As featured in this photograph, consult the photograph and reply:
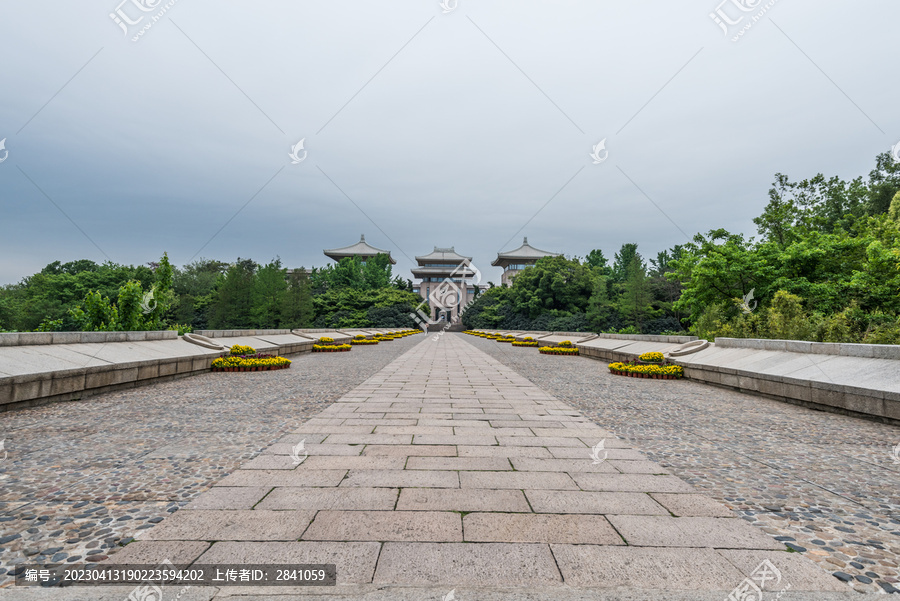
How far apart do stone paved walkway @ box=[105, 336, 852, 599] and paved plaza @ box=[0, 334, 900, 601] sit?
0.5 inches

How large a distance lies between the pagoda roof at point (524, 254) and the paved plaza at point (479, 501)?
5058 cm

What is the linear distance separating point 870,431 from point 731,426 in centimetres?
137

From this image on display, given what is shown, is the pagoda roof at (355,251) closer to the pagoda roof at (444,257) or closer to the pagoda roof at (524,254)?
the pagoda roof at (444,257)

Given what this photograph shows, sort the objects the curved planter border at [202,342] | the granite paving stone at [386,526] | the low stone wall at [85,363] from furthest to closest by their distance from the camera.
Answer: the curved planter border at [202,342] < the low stone wall at [85,363] < the granite paving stone at [386,526]

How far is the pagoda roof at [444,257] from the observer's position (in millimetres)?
57094

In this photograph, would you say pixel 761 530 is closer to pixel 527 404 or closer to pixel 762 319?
pixel 527 404

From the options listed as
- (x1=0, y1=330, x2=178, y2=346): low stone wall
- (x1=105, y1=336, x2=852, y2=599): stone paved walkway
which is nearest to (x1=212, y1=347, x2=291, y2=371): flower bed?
(x1=0, y1=330, x2=178, y2=346): low stone wall

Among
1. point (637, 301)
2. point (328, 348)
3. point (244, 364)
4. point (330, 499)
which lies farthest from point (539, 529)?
point (637, 301)

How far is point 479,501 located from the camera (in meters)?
2.68

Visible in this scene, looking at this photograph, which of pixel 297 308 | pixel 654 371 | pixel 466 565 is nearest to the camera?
pixel 466 565

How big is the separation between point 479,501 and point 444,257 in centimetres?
5522

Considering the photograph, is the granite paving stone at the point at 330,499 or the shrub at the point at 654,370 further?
the shrub at the point at 654,370

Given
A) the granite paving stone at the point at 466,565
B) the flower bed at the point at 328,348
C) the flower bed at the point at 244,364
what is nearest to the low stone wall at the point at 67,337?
the flower bed at the point at 244,364

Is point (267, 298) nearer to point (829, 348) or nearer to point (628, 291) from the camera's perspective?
point (628, 291)
